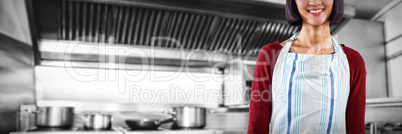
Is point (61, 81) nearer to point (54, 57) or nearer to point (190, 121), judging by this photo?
point (54, 57)

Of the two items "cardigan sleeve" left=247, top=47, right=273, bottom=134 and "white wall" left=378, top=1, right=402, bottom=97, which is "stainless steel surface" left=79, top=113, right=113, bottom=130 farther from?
"white wall" left=378, top=1, right=402, bottom=97

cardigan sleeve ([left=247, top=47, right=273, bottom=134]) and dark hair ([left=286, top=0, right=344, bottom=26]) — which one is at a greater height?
dark hair ([left=286, top=0, right=344, bottom=26])

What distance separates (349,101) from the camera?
2.74 feet

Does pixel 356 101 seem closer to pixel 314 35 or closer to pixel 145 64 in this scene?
pixel 314 35

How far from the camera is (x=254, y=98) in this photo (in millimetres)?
806

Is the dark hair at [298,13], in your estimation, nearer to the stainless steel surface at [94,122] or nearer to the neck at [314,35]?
the neck at [314,35]

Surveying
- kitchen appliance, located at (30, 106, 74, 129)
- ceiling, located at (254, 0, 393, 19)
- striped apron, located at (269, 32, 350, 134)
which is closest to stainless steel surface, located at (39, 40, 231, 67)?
kitchen appliance, located at (30, 106, 74, 129)

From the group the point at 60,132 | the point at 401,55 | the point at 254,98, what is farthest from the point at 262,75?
the point at 401,55

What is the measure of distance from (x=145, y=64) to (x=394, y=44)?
2305 millimetres

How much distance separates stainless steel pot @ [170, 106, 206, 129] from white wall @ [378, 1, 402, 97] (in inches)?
77.3

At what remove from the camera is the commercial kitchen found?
5.64ft

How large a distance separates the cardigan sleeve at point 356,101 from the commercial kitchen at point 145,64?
1052 millimetres

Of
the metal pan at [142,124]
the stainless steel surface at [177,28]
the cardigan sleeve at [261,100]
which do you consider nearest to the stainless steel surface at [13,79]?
the stainless steel surface at [177,28]

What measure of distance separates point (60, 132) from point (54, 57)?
0.75 meters
